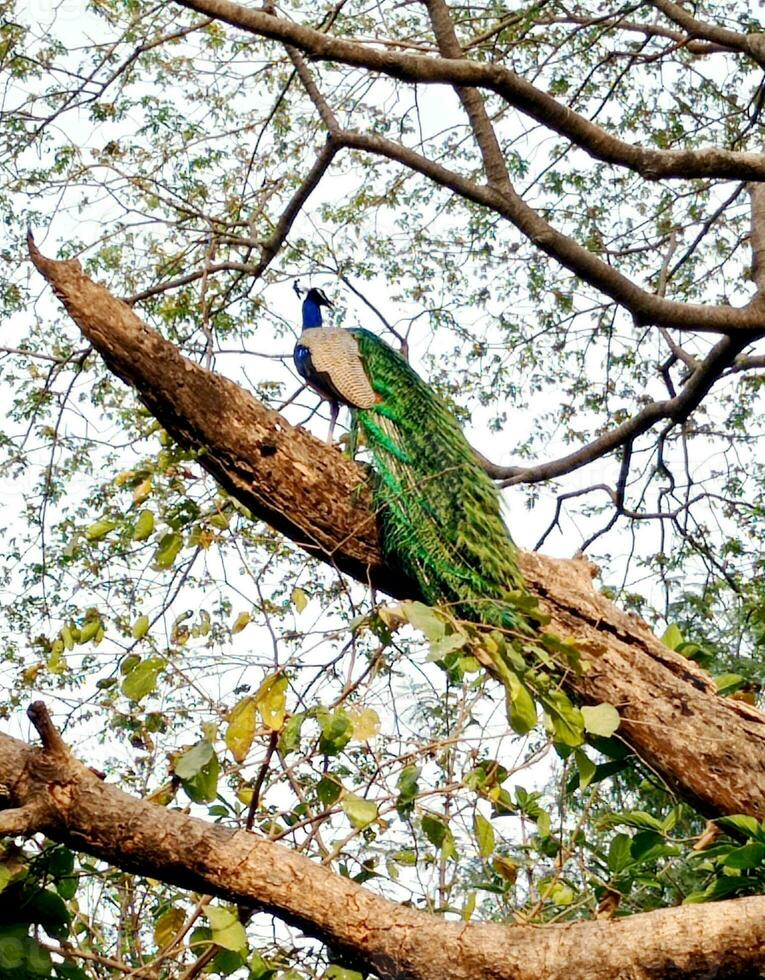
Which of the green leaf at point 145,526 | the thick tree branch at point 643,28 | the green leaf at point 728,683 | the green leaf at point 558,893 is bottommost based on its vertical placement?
the green leaf at point 558,893

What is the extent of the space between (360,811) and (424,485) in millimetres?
1774

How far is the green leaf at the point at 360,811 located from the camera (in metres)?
2.59

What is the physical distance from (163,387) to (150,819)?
4.72ft

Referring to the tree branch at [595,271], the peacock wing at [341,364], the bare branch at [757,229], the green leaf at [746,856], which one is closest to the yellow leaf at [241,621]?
the green leaf at [746,856]

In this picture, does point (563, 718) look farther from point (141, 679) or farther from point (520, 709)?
point (141, 679)

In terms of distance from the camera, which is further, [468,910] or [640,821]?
[640,821]

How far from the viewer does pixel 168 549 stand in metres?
3.22

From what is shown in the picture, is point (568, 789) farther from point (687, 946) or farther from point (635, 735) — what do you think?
point (687, 946)

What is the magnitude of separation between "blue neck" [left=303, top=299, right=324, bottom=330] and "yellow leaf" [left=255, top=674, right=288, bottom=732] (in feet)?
10.9

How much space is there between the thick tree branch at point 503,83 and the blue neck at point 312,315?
1.88 m

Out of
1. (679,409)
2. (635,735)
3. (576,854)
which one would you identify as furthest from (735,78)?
(576,854)

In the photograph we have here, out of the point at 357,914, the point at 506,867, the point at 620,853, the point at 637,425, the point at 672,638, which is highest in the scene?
the point at 637,425

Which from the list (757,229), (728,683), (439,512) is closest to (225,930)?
(439,512)

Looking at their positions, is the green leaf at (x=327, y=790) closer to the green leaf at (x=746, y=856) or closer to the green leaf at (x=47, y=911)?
the green leaf at (x=47, y=911)
